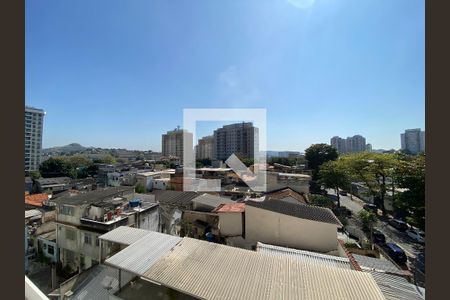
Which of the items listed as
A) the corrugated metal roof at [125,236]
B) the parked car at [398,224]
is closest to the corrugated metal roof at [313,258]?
the corrugated metal roof at [125,236]

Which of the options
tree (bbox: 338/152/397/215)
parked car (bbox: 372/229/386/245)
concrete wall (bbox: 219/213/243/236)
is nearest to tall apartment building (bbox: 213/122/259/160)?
tree (bbox: 338/152/397/215)

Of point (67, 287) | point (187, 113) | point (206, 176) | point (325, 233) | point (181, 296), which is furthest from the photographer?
point (206, 176)

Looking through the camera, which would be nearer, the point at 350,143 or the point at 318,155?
the point at 318,155

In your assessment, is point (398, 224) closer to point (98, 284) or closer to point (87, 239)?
point (98, 284)

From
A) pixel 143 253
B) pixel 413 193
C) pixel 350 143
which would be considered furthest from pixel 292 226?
pixel 350 143

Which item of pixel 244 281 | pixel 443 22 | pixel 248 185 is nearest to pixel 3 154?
pixel 443 22

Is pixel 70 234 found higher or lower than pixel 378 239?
higher

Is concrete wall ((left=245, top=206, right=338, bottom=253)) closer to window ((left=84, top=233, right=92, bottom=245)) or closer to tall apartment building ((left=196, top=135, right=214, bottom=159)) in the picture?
window ((left=84, top=233, right=92, bottom=245))

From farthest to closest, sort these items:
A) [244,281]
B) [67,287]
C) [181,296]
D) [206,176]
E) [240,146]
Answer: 1. [240,146]
2. [206,176]
3. [67,287]
4. [181,296]
5. [244,281]

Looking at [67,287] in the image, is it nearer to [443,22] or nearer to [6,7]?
[6,7]
